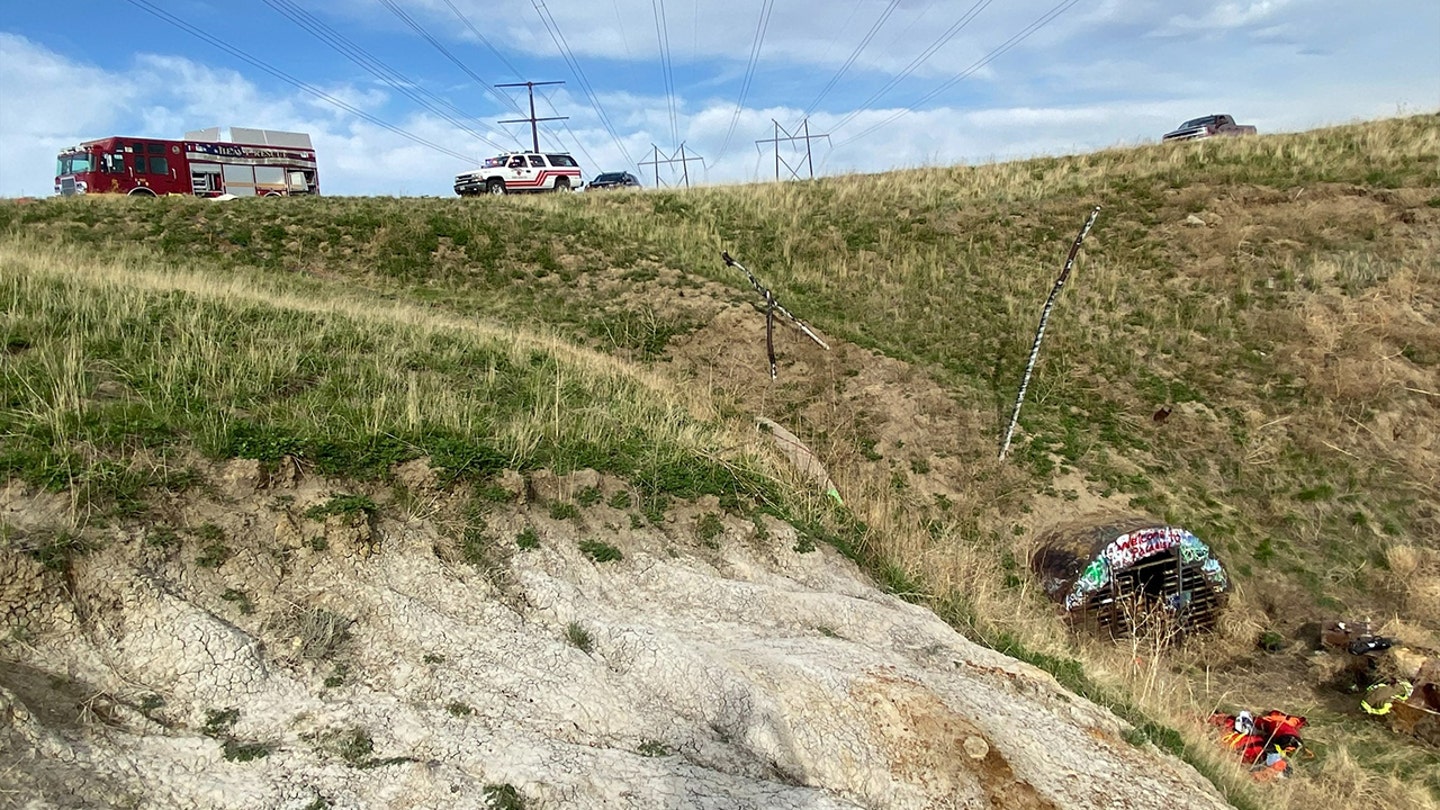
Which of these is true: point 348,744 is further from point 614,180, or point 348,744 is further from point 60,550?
point 614,180

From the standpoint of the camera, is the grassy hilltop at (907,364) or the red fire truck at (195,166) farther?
the red fire truck at (195,166)

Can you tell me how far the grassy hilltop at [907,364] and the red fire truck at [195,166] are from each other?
12100 mm

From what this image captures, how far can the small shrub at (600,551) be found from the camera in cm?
609

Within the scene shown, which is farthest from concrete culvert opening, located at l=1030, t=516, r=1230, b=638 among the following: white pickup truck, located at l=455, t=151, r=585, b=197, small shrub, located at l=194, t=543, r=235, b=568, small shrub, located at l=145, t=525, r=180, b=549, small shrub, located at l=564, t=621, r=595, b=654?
white pickup truck, located at l=455, t=151, r=585, b=197

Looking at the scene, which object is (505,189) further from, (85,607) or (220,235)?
(85,607)

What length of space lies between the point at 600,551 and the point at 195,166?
33438mm

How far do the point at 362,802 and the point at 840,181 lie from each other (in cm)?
2580

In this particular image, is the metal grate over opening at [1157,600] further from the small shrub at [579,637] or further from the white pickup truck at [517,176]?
the white pickup truck at [517,176]

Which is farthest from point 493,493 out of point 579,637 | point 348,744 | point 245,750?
point 245,750

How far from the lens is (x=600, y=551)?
20.1 ft

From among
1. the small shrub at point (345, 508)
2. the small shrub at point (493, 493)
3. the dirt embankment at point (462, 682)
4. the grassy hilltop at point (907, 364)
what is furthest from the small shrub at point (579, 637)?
the grassy hilltop at point (907, 364)

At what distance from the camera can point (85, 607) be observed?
4105mm

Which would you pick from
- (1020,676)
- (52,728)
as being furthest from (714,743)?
(52,728)

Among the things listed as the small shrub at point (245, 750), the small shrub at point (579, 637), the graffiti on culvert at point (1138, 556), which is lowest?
the graffiti on culvert at point (1138, 556)
